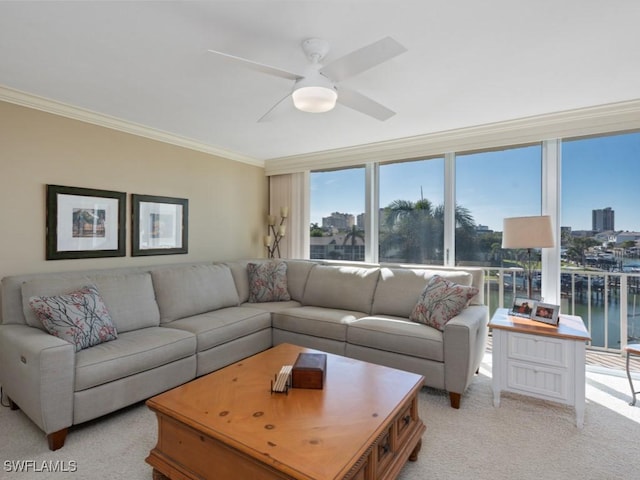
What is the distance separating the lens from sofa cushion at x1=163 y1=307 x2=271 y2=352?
2924mm

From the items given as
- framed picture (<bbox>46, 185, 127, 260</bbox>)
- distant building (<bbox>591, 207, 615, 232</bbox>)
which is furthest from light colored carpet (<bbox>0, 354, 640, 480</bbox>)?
distant building (<bbox>591, 207, 615, 232</bbox>)

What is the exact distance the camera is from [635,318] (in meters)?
3.32

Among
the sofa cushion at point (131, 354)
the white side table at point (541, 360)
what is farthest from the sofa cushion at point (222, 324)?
the white side table at point (541, 360)

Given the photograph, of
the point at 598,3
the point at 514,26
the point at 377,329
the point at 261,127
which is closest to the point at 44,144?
the point at 261,127

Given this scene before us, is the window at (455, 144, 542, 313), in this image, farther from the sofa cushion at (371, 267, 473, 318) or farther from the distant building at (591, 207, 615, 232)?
the sofa cushion at (371, 267, 473, 318)

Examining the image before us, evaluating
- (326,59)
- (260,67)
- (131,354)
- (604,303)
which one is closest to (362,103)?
(326,59)

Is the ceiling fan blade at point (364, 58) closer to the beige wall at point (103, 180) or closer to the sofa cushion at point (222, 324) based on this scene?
the sofa cushion at point (222, 324)

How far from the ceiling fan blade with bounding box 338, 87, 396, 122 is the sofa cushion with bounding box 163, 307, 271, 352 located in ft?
7.07

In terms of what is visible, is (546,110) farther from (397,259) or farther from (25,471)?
(25,471)

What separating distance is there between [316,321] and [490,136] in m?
2.63

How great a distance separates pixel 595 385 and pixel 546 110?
246 centimetres

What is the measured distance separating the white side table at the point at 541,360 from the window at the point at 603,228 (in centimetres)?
110

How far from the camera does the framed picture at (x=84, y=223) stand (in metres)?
2.95

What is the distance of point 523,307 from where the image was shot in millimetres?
2830
